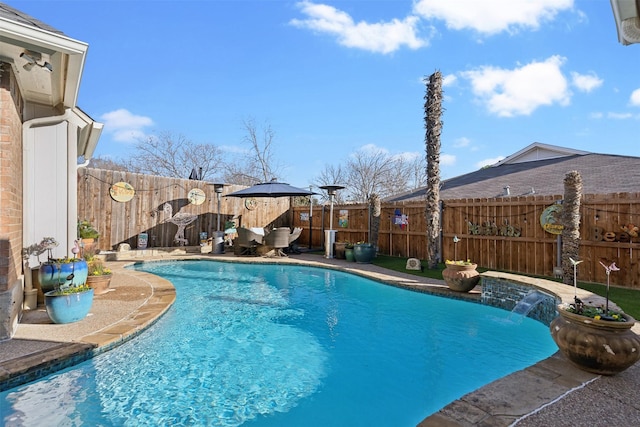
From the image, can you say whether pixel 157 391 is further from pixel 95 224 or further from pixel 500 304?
pixel 95 224

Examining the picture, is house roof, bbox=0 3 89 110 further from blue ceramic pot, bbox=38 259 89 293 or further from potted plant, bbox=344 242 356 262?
potted plant, bbox=344 242 356 262

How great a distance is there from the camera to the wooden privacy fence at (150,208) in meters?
11.4

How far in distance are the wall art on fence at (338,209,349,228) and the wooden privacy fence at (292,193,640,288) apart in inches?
27.6

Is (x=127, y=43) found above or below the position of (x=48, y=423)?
above

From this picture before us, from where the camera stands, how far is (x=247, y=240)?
1236cm

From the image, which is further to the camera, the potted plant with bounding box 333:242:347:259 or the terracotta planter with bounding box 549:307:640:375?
the potted plant with bounding box 333:242:347:259

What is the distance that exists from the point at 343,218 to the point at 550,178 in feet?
23.0

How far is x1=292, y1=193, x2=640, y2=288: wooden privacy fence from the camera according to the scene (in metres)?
6.76

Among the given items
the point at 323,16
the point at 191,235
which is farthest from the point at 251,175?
the point at 323,16

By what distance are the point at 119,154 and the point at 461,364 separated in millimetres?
28607

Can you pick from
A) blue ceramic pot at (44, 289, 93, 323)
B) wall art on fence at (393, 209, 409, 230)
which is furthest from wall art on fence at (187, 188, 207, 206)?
blue ceramic pot at (44, 289, 93, 323)

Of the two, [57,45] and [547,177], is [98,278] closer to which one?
[57,45]

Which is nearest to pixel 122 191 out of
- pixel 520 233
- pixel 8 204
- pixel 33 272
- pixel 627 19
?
pixel 33 272

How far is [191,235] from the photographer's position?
13539 millimetres
